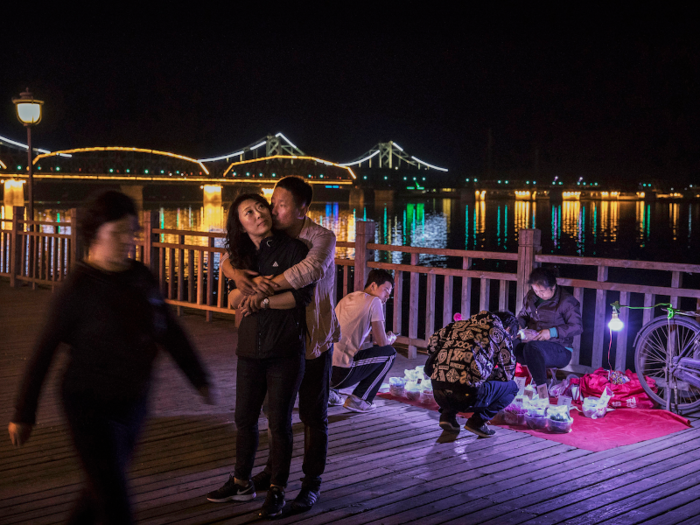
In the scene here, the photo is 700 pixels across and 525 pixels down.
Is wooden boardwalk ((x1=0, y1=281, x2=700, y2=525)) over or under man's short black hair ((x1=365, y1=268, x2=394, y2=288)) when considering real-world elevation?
under

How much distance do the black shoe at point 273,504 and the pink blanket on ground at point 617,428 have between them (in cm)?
189

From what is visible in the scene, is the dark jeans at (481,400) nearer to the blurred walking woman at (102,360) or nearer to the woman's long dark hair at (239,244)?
the woman's long dark hair at (239,244)

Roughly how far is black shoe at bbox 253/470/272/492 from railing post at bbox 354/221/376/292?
3539mm

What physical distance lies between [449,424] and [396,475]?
698 millimetres

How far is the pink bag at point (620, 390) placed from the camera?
16.4 ft

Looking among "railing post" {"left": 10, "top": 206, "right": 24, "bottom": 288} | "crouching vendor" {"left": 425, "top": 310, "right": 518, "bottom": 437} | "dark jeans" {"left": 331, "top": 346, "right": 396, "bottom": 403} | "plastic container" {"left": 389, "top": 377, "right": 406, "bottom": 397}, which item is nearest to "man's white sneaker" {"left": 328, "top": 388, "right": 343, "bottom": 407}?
"dark jeans" {"left": 331, "top": 346, "right": 396, "bottom": 403}

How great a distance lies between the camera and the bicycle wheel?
4.87m

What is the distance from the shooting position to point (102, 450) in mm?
2201

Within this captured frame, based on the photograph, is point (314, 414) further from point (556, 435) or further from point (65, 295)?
point (556, 435)

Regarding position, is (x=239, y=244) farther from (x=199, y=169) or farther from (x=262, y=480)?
(x=199, y=169)

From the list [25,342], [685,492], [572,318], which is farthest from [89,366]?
[25,342]

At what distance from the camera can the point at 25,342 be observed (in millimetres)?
7098

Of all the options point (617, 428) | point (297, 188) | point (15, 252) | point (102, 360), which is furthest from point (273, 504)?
point (15, 252)

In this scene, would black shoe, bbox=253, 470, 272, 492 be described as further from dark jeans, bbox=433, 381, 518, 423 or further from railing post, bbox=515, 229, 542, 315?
railing post, bbox=515, 229, 542, 315
